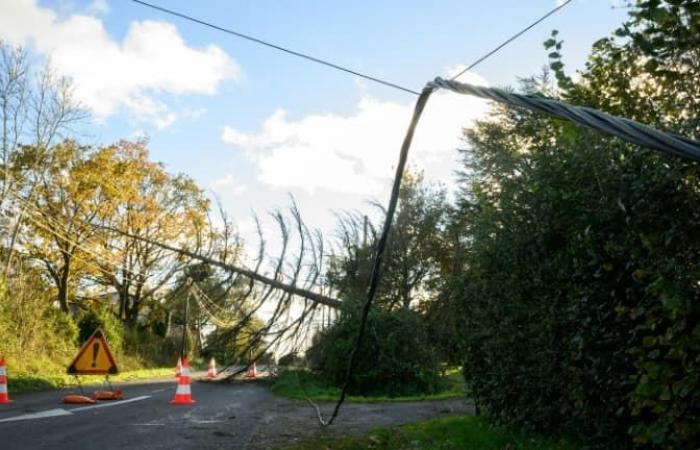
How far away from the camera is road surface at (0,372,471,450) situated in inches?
338

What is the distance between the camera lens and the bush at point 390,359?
591 inches

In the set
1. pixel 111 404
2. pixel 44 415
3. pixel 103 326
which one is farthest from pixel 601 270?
pixel 103 326

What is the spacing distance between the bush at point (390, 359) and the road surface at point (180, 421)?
1.41 metres

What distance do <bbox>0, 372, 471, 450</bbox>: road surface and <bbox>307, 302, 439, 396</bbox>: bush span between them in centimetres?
141

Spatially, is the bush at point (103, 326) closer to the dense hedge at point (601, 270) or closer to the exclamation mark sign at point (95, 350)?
the exclamation mark sign at point (95, 350)

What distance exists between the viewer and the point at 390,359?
17.1 metres

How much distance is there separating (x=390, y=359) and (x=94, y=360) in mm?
6852

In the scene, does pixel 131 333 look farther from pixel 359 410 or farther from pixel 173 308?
pixel 173 308

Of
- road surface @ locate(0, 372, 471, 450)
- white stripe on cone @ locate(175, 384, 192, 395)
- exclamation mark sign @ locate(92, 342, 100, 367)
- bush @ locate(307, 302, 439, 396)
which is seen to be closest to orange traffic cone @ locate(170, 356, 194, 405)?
white stripe on cone @ locate(175, 384, 192, 395)

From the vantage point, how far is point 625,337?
5.18 m

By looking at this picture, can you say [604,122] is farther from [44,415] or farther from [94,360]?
[94,360]

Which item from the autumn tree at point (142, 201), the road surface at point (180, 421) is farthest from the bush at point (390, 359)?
the autumn tree at point (142, 201)

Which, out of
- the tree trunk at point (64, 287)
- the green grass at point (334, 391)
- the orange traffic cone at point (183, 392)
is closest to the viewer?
the orange traffic cone at point (183, 392)

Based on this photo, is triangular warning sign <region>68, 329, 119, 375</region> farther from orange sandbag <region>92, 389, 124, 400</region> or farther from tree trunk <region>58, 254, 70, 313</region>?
tree trunk <region>58, 254, 70, 313</region>
